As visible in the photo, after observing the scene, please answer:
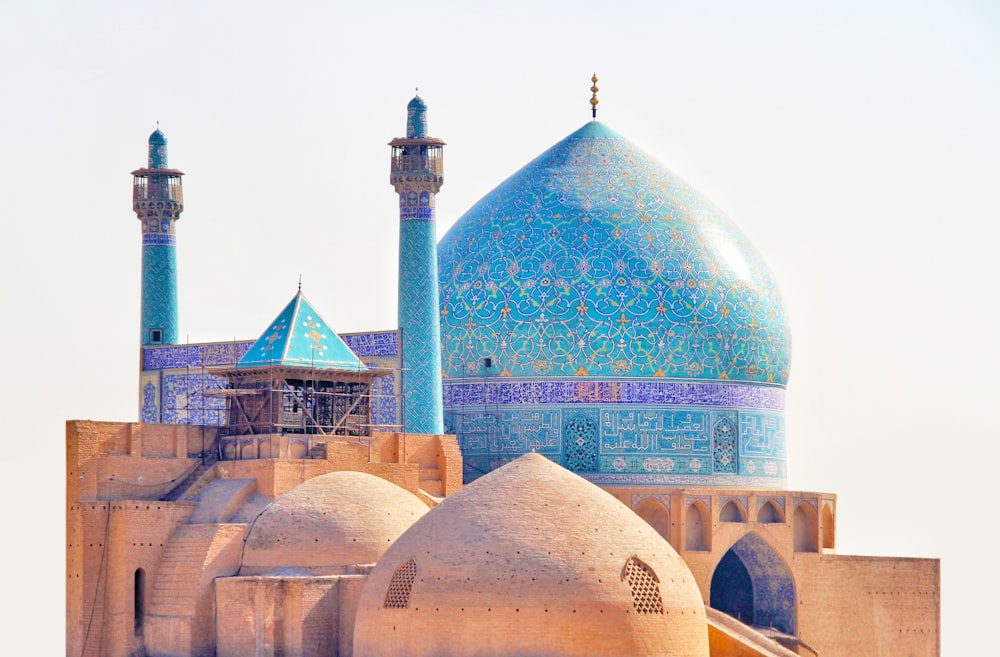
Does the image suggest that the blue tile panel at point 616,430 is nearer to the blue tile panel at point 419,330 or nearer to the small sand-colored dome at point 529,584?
the blue tile panel at point 419,330

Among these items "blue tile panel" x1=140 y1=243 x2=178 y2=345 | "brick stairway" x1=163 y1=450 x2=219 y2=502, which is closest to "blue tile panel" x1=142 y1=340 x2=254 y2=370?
"blue tile panel" x1=140 y1=243 x2=178 y2=345

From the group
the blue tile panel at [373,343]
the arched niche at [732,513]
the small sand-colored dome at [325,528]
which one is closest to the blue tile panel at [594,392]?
the arched niche at [732,513]

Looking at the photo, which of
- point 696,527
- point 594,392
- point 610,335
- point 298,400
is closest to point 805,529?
point 696,527

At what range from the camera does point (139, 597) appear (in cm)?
2805

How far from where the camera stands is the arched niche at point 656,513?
3130 centimetres

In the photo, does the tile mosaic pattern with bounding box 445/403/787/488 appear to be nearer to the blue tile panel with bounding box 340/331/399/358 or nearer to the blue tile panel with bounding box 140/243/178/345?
the blue tile panel with bounding box 340/331/399/358

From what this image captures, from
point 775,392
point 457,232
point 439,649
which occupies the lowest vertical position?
point 439,649

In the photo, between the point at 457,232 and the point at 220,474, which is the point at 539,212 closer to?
the point at 457,232

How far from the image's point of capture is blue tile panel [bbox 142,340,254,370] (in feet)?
108

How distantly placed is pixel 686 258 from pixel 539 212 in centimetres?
204

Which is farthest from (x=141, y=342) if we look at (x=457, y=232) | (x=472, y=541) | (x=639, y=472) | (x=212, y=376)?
(x=472, y=541)

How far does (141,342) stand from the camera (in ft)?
112

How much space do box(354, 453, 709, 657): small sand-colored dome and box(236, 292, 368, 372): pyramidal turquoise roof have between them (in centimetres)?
401

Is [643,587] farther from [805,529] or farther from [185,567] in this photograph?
[805,529]
